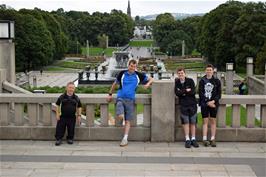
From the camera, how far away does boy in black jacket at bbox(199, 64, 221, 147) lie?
31.4 ft

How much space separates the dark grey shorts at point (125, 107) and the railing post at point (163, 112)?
43 centimetres

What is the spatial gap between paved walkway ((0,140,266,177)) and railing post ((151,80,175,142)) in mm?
226

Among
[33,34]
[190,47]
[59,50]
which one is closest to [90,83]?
[33,34]

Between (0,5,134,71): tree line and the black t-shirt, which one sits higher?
(0,5,134,71): tree line

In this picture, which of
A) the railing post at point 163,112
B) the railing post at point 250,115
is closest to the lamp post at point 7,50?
the railing post at point 163,112

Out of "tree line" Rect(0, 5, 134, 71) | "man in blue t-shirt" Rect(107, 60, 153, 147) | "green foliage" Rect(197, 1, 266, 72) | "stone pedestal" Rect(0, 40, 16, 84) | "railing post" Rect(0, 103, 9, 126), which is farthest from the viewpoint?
"tree line" Rect(0, 5, 134, 71)

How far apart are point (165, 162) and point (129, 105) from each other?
1.67 m

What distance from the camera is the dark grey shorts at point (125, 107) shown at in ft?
31.7

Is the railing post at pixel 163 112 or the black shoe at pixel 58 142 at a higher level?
the railing post at pixel 163 112

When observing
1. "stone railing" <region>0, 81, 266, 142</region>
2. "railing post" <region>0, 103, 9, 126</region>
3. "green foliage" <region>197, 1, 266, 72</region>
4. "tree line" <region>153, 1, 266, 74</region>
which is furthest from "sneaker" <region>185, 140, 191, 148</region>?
"green foliage" <region>197, 1, 266, 72</region>

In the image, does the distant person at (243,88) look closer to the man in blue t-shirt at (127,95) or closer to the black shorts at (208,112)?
the black shorts at (208,112)

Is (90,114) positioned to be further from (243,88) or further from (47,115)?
(243,88)

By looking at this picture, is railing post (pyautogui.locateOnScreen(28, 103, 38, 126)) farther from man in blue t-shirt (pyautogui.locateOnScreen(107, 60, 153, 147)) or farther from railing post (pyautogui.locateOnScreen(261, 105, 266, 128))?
railing post (pyautogui.locateOnScreen(261, 105, 266, 128))

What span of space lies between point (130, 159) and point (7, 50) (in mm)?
4676
